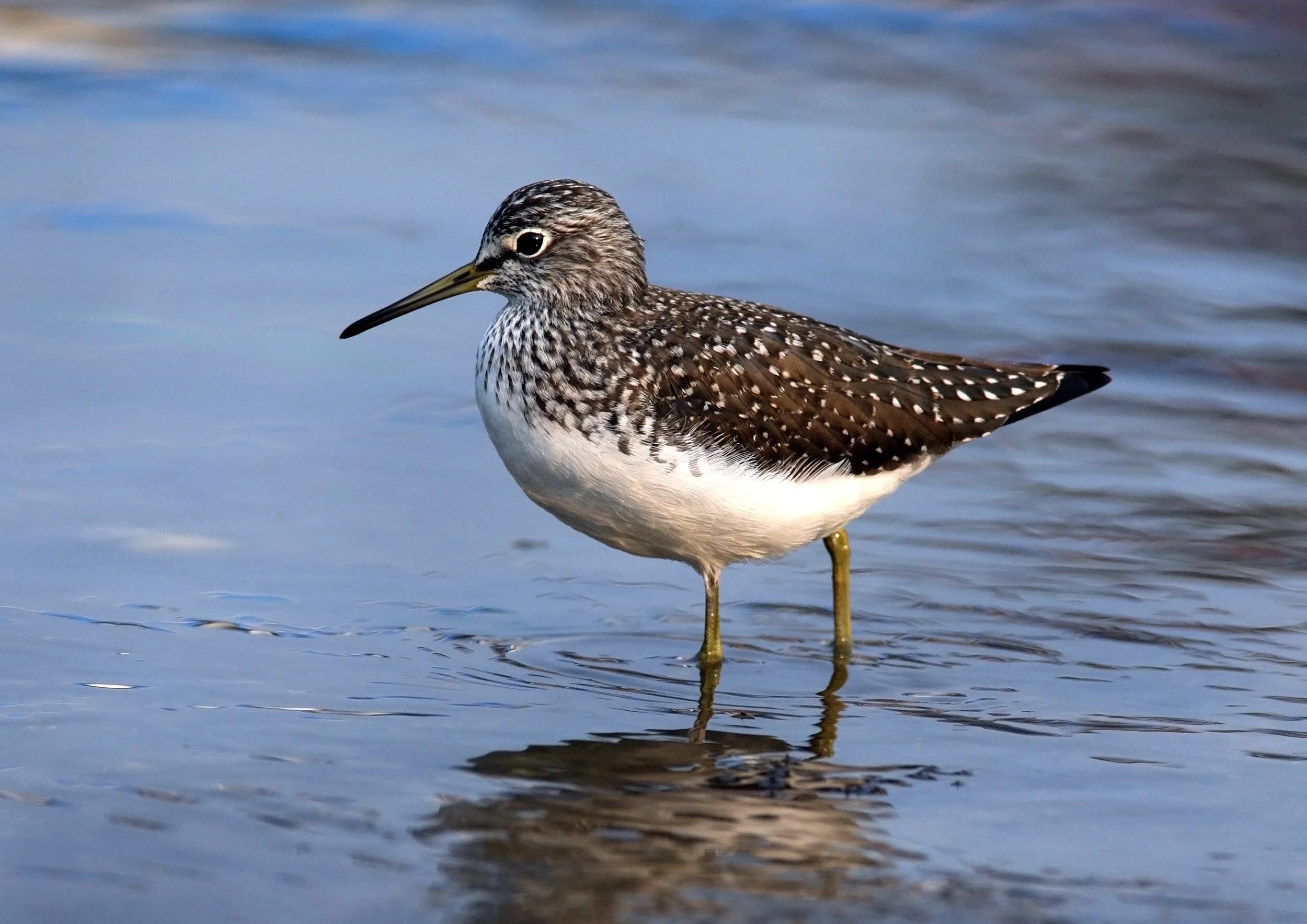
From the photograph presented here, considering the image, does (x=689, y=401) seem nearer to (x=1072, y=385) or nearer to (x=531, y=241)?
(x=531, y=241)

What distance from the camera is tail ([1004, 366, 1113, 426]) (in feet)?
26.8

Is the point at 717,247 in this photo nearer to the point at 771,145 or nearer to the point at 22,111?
the point at 771,145

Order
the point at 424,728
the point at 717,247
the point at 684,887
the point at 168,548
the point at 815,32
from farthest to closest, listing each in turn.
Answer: the point at 815,32 < the point at 717,247 < the point at 168,548 < the point at 424,728 < the point at 684,887

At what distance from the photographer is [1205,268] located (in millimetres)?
13023

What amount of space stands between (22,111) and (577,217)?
345 inches

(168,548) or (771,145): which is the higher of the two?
(771,145)

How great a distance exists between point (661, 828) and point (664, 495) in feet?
5.79

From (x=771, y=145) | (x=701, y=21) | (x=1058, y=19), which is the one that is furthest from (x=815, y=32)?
(x=771, y=145)

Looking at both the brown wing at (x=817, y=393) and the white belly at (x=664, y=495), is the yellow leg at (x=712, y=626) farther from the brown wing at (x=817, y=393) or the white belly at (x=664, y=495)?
the brown wing at (x=817, y=393)

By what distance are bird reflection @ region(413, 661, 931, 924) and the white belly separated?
91cm

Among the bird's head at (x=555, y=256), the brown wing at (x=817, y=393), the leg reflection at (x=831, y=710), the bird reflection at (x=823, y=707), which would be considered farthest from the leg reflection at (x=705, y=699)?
the bird's head at (x=555, y=256)

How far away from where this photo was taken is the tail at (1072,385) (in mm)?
8156

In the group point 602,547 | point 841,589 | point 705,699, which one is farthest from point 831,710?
point 602,547

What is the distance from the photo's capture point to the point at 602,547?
8.55 metres
